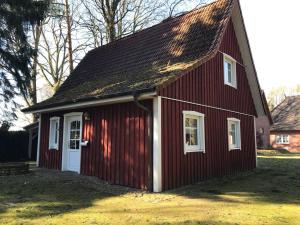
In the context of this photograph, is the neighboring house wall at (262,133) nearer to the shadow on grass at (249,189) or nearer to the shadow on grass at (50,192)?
the shadow on grass at (249,189)

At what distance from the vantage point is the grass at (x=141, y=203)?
665cm

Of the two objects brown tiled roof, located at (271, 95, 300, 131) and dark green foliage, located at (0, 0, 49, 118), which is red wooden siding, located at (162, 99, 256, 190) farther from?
brown tiled roof, located at (271, 95, 300, 131)

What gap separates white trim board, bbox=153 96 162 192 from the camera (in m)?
9.34

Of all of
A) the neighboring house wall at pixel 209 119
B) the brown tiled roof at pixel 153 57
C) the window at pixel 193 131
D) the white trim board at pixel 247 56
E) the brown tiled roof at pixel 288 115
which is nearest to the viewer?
the neighboring house wall at pixel 209 119

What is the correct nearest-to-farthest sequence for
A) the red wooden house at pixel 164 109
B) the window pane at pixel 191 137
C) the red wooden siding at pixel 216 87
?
the red wooden house at pixel 164 109, the red wooden siding at pixel 216 87, the window pane at pixel 191 137

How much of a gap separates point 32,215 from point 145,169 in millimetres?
3677

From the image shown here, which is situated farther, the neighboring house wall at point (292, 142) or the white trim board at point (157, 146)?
the neighboring house wall at point (292, 142)

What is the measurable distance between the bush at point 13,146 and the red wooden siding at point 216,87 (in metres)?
12.2

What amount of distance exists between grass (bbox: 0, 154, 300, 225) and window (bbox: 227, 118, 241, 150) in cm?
314

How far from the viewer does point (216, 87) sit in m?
13.0

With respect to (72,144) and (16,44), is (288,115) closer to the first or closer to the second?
(72,144)

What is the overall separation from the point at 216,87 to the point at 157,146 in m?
4.67

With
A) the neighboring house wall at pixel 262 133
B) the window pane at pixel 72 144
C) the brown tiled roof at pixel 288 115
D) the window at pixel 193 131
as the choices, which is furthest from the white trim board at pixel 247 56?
the brown tiled roof at pixel 288 115

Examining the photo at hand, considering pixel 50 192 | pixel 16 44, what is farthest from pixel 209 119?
pixel 16 44
